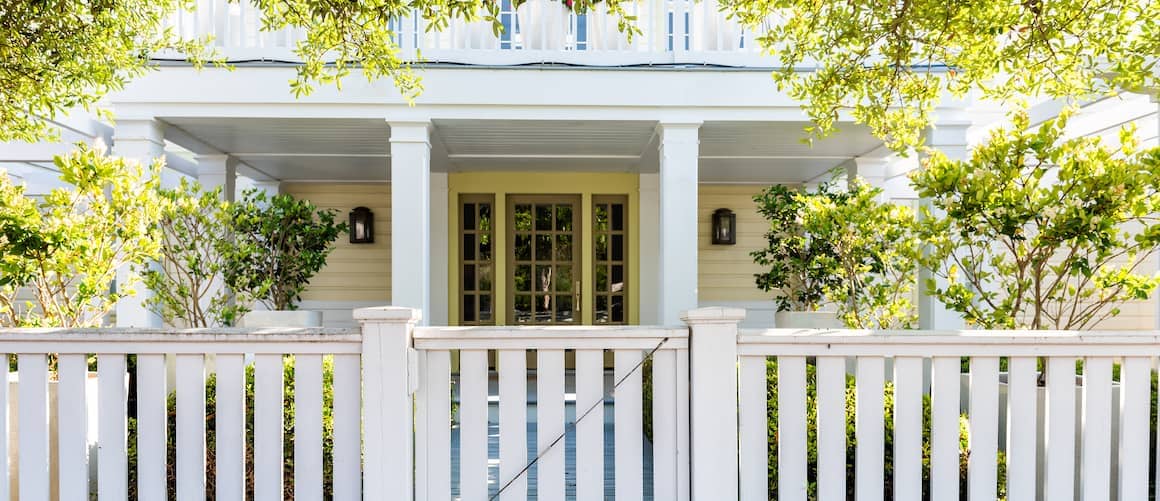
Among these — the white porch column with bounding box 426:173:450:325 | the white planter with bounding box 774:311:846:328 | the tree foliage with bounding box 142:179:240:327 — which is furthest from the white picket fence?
the white porch column with bounding box 426:173:450:325

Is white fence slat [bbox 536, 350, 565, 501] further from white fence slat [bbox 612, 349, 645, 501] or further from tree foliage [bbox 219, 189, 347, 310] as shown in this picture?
tree foliage [bbox 219, 189, 347, 310]

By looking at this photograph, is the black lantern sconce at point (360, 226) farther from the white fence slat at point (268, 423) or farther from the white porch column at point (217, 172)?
the white fence slat at point (268, 423)

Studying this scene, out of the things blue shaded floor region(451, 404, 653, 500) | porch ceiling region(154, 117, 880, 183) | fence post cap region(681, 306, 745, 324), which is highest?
porch ceiling region(154, 117, 880, 183)

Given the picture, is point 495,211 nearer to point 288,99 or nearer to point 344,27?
point 288,99

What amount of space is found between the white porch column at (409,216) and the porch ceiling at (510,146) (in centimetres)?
28

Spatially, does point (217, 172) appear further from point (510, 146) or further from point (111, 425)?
point (111, 425)

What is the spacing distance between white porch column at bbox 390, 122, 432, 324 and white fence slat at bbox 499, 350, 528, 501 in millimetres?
2562

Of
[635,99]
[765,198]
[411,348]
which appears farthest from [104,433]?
[765,198]

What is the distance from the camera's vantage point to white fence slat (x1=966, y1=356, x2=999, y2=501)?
5.98 ft

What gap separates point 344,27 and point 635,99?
2.04 meters

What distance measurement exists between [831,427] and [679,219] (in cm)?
259

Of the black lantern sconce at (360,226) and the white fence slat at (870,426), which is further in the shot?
the black lantern sconce at (360,226)

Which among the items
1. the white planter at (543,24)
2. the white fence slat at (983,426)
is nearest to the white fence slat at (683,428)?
the white fence slat at (983,426)

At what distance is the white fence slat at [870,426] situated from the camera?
1827 millimetres
